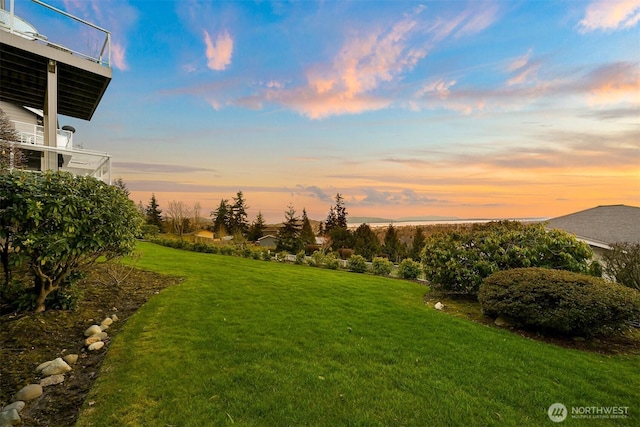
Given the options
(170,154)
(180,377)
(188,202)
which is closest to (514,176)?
(180,377)

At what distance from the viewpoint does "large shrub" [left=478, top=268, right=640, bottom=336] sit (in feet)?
13.7

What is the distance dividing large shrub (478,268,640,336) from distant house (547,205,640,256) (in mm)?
3931

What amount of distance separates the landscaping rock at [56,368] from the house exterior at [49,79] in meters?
Result: 7.08

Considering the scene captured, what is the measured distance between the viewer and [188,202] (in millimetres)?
29938

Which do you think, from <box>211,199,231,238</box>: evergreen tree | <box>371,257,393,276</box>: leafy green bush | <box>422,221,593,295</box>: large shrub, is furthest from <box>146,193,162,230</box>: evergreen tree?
<box>422,221,593,295</box>: large shrub

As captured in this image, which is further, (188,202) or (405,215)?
(188,202)

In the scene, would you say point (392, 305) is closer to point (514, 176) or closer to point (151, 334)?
point (151, 334)

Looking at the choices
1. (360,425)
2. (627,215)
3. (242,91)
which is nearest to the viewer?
(360,425)

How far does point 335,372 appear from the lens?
10.4ft

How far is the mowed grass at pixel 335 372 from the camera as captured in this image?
2.50 m

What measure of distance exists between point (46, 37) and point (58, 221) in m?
9.67

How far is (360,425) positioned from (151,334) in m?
3.34

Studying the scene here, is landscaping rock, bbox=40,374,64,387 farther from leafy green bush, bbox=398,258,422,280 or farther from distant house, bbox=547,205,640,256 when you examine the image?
distant house, bbox=547,205,640,256

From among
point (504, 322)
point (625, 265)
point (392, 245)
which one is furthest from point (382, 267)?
point (392, 245)
